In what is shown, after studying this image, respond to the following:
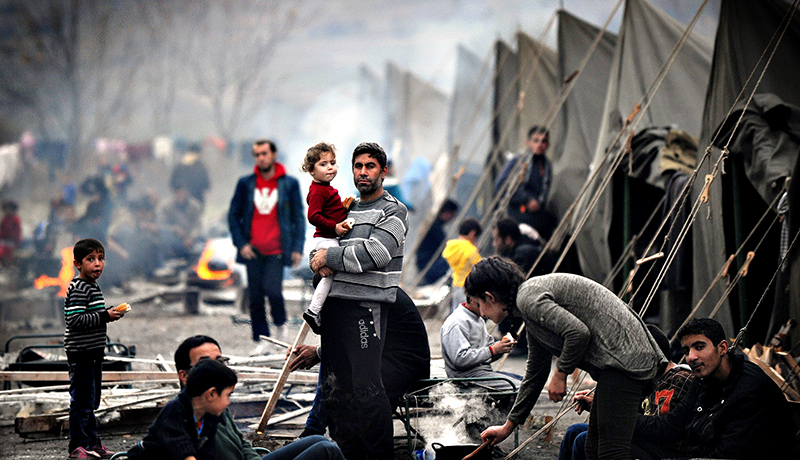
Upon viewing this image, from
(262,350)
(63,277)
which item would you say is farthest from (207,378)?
(63,277)

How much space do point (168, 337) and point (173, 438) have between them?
6799mm

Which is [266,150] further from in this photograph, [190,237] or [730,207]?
[190,237]

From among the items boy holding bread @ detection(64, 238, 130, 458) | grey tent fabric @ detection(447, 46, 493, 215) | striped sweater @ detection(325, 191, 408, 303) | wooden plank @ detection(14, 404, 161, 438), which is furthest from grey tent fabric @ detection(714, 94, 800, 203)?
grey tent fabric @ detection(447, 46, 493, 215)

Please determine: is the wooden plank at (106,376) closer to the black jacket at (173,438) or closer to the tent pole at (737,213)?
the black jacket at (173,438)

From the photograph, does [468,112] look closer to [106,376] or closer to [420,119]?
[420,119]

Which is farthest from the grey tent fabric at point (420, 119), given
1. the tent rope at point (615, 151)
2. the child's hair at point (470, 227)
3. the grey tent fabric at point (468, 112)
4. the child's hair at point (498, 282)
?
the child's hair at point (498, 282)

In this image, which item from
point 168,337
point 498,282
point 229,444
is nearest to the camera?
point 229,444

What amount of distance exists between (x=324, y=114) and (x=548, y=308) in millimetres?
26239

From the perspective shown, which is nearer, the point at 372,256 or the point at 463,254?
the point at 372,256

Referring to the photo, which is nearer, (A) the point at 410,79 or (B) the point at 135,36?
(A) the point at 410,79

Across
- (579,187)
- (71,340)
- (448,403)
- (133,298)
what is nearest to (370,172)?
(448,403)

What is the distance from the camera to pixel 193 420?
316 centimetres

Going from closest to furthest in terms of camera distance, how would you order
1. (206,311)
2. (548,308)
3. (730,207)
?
(548,308), (730,207), (206,311)

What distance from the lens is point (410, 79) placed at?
20781mm
